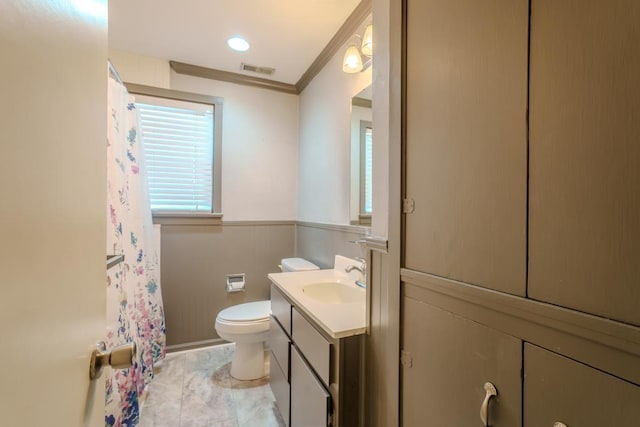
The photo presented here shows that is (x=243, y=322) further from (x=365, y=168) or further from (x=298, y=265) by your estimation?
(x=365, y=168)

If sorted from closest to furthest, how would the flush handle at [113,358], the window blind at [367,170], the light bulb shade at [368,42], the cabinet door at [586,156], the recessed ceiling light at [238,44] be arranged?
the cabinet door at [586,156] → the flush handle at [113,358] → the light bulb shade at [368,42] → the window blind at [367,170] → the recessed ceiling light at [238,44]

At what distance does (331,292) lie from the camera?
177 cm

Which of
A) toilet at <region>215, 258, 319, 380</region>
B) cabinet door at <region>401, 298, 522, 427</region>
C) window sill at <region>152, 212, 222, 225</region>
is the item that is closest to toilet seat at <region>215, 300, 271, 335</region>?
toilet at <region>215, 258, 319, 380</region>

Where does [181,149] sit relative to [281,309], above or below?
above

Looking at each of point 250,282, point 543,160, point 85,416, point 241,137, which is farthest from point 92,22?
point 250,282

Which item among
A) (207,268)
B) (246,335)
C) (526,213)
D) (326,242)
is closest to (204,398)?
(246,335)

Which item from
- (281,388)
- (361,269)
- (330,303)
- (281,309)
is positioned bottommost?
(281,388)

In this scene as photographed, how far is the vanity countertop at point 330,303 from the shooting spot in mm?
1120

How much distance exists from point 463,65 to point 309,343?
3.88ft

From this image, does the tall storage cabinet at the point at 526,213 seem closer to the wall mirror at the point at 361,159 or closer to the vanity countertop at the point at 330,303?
the vanity countertop at the point at 330,303

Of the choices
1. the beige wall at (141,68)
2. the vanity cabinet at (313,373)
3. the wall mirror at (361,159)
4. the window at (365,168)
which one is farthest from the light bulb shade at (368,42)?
the beige wall at (141,68)

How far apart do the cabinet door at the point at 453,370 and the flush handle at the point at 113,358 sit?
0.75 meters

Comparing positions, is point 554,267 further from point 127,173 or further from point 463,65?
point 127,173

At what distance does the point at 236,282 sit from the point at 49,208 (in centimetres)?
242
